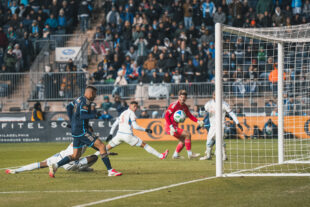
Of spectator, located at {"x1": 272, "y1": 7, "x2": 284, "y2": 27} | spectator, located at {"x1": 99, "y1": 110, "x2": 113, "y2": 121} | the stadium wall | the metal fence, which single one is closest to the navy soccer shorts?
the stadium wall

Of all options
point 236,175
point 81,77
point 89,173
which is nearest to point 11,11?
point 81,77

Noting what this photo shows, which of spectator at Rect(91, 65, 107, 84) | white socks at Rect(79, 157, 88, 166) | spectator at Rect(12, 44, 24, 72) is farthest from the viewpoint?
spectator at Rect(12, 44, 24, 72)

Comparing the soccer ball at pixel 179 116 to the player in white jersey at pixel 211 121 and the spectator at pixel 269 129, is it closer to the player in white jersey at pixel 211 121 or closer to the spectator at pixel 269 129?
the player in white jersey at pixel 211 121

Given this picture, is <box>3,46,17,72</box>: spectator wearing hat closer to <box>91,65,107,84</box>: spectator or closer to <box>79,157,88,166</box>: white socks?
<box>91,65,107,84</box>: spectator

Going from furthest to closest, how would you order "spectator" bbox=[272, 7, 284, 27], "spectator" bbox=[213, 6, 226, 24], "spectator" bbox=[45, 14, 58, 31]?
"spectator" bbox=[45, 14, 58, 31] → "spectator" bbox=[213, 6, 226, 24] → "spectator" bbox=[272, 7, 284, 27]

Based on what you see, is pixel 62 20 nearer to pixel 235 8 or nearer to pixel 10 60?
pixel 10 60

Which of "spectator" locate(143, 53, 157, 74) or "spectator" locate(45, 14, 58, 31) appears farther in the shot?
"spectator" locate(45, 14, 58, 31)

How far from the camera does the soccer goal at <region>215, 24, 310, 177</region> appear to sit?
1212 cm

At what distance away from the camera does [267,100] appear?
78.7 ft


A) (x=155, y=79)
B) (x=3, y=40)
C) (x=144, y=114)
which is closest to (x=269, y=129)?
(x=144, y=114)

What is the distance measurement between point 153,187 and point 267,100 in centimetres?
1536

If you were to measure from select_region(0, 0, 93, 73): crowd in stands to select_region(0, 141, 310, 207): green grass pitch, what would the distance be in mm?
19738

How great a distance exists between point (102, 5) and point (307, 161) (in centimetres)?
2450

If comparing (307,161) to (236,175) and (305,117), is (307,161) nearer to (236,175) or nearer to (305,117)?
(236,175)
